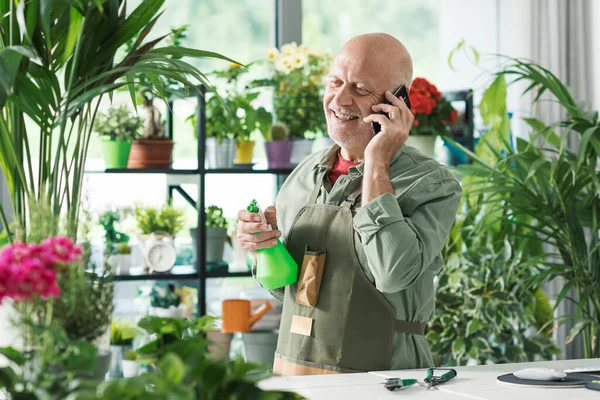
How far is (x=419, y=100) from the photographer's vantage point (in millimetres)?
3734

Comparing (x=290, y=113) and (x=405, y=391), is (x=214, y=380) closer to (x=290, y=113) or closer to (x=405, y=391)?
(x=405, y=391)

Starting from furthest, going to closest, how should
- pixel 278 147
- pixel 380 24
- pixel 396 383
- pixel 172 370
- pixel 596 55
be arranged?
pixel 380 24
pixel 596 55
pixel 278 147
pixel 396 383
pixel 172 370

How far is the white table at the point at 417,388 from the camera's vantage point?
1.77 metres

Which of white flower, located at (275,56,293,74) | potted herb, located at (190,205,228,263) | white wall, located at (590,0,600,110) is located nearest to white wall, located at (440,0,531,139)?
white wall, located at (590,0,600,110)

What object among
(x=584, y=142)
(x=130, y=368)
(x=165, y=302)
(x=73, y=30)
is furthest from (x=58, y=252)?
(x=165, y=302)

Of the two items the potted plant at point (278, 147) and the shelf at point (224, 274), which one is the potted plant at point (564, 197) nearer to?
the potted plant at point (278, 147)

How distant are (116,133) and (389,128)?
65.8 inches

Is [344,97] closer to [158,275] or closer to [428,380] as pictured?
[428,380]

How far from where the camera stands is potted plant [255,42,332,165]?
3766 millimetres

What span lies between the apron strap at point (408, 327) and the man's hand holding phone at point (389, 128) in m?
0.38

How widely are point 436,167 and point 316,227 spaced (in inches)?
13.1

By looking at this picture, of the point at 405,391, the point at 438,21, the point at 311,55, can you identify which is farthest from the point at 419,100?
the point at 405,391

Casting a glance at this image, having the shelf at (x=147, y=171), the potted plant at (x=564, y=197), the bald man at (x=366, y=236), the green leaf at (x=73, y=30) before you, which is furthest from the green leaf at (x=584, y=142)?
the green leaf at (x=73, y=30)

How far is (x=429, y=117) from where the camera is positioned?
3832 mm
